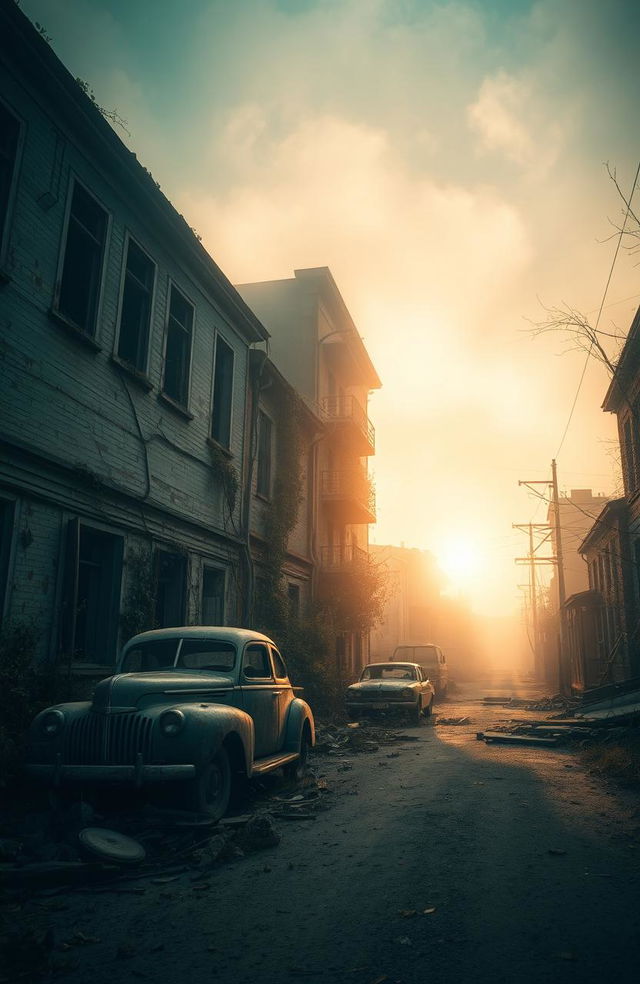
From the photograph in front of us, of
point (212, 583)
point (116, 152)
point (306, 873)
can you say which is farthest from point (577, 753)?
point (116, 152)

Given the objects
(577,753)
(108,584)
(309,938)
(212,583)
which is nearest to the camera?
(309,938)

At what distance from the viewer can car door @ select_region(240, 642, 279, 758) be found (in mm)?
7613

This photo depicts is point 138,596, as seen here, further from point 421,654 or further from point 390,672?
point 421,654

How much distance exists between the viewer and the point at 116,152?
10.4m

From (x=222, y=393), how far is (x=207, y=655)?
335 inches

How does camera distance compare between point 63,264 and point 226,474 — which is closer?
point 63,264

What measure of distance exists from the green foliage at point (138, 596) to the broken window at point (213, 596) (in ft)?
9.82

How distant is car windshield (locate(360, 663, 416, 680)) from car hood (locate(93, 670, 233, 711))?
1135 cm

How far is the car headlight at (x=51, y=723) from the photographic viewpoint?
19.9 feet

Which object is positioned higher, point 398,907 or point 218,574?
point 218,574

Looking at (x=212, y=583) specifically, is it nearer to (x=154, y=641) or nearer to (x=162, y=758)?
(x=154, y=641)

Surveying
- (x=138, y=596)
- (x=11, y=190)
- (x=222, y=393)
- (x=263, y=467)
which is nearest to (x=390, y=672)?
(x=263, y=467)

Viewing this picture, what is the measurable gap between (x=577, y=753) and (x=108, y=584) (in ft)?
26.2

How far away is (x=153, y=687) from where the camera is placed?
21.1ft
